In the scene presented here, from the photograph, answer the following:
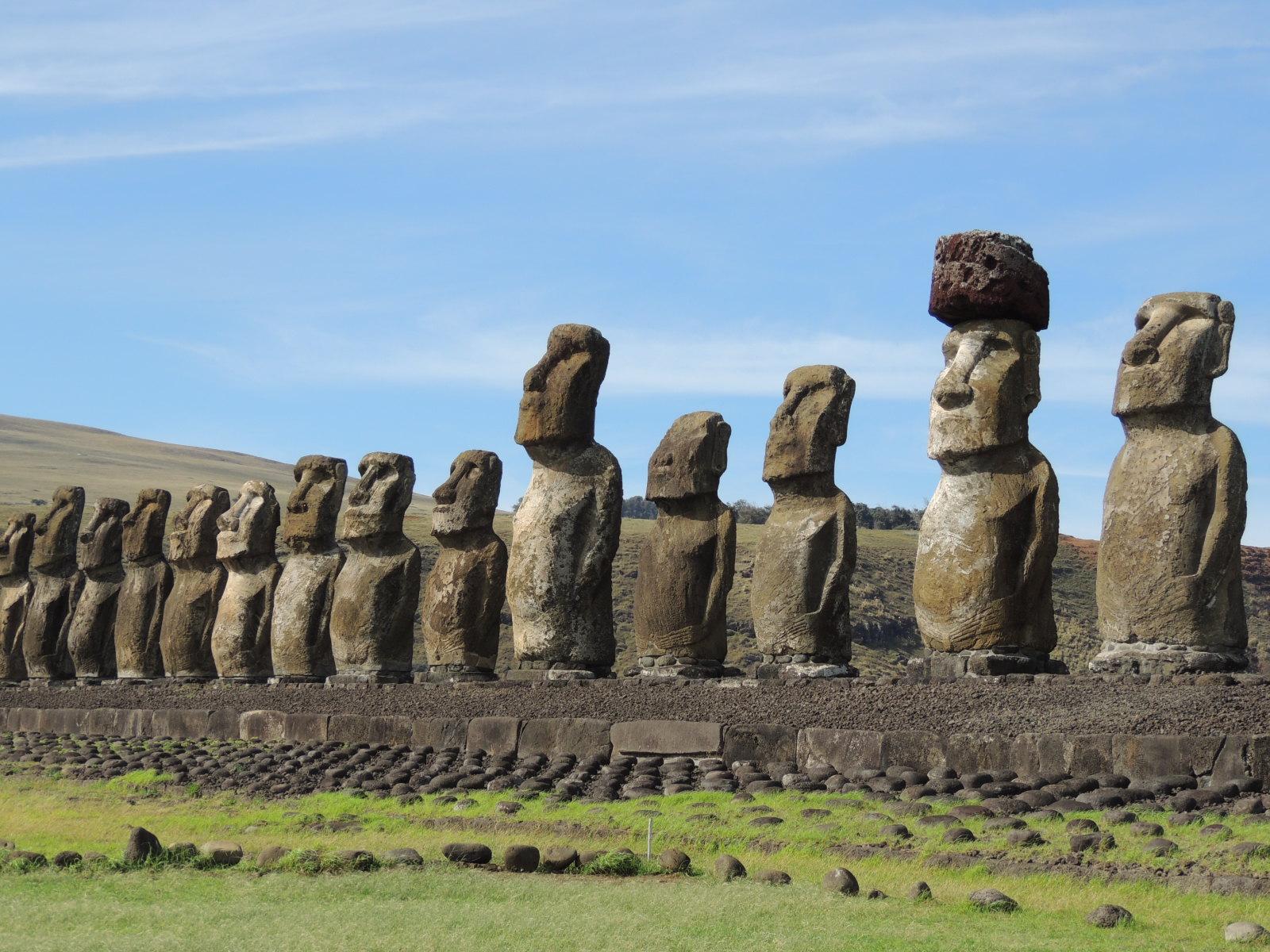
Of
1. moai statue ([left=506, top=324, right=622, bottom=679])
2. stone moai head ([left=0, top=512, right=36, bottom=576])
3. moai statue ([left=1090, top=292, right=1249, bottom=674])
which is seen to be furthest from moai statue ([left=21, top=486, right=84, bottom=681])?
moai statue ([left=1090, top=292, right=1249, bottom=674])

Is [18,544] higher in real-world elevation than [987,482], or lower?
lower

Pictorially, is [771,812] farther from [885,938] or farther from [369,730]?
[369,730]

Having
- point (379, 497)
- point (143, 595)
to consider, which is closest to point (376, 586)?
point (379, 497)

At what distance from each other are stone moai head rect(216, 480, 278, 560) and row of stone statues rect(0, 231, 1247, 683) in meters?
0.03

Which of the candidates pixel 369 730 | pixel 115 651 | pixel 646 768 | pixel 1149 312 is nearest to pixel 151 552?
pixel 115 651

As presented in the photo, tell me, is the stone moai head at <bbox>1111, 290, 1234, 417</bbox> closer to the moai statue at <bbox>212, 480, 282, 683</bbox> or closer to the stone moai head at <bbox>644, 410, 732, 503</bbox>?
the stone moai head at <bbox>644, 410, 732, 503</bbox>

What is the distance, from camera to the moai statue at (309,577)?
19.3 meters

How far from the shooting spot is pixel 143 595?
22.5m

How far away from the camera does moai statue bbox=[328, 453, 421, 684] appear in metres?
18.2

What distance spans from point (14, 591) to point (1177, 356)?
60.8 ft

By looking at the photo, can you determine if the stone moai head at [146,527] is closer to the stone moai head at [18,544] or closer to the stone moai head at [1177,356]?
the stone moai head at [18,544]

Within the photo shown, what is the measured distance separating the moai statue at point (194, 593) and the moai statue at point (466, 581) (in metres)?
4.64

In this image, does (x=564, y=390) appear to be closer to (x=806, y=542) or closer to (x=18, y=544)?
(x=806, y=542)

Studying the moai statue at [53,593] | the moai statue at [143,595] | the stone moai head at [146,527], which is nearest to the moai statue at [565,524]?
the moai statue at [143,595]
